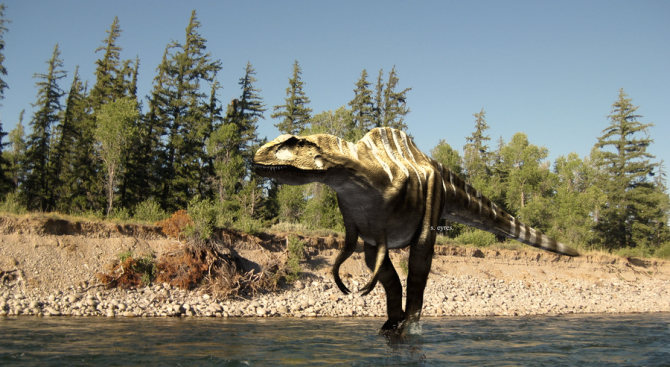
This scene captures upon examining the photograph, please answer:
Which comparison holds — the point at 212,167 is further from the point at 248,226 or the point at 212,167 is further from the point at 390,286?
the point at 390,286

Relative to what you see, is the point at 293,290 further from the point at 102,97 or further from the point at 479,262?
the point at 102,97

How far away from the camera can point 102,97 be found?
101ft

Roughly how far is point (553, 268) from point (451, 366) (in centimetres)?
2300

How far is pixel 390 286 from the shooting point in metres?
6.27

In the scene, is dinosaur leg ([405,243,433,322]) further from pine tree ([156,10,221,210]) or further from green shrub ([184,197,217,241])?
pine tree ([156,10,221,210])

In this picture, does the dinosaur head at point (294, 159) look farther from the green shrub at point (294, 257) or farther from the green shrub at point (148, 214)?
the green shrub at point (148, 214)

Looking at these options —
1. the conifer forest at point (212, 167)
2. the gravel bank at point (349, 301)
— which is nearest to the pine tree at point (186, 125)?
the conifer forest at point (212, 167)

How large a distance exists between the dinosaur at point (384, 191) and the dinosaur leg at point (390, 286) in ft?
0.04

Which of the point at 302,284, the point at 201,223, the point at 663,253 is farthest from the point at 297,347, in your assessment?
the point at 663,253

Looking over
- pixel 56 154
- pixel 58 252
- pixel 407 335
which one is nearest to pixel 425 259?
pixel 407 335

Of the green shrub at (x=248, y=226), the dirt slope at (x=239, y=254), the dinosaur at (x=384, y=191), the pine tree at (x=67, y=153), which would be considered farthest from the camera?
the pine tree at (x=67, y=153)

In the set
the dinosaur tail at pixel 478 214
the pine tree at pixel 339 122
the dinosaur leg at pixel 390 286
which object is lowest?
the dinosaur leg at pixel 390 286

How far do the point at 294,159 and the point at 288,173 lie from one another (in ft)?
0.51

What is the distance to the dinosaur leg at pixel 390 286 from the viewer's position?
602 cm
